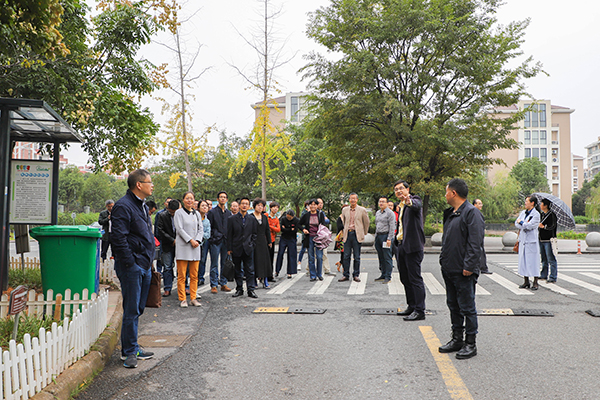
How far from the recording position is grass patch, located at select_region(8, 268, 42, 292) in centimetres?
786

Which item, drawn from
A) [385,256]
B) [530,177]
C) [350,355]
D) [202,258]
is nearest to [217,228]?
[202,258]

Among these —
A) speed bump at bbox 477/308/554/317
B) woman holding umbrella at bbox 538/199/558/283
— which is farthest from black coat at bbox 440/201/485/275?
woman holding umbrella at bbox 538/199/558/283

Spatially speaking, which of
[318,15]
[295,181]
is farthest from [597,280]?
[295,181]

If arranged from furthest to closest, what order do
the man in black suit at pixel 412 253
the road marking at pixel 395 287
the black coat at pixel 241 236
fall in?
1. the road marking at pixel 395 287
2. the black coat at pixel 241 236
3. the man in black suit at pixel 412 253

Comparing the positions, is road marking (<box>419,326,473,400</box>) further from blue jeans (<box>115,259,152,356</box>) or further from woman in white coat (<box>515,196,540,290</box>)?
woman in white coat (<box>515,196,540,290</box>)

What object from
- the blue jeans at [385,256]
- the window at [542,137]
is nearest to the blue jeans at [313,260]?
the blue jeans at [385,256]

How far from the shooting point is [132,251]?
4598 mm

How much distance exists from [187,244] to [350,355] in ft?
12.5

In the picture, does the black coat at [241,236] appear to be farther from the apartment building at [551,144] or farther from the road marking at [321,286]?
the apartment building at [551,144]

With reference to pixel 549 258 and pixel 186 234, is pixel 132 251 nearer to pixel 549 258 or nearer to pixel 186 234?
pixel 186 234

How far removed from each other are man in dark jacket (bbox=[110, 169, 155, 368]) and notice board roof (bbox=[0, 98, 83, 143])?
193 centimetres

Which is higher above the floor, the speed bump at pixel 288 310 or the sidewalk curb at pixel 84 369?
the sidewalk curb at pixel 84 369

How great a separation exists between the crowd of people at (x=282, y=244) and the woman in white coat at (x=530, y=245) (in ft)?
0.07

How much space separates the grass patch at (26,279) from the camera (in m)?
7.86
